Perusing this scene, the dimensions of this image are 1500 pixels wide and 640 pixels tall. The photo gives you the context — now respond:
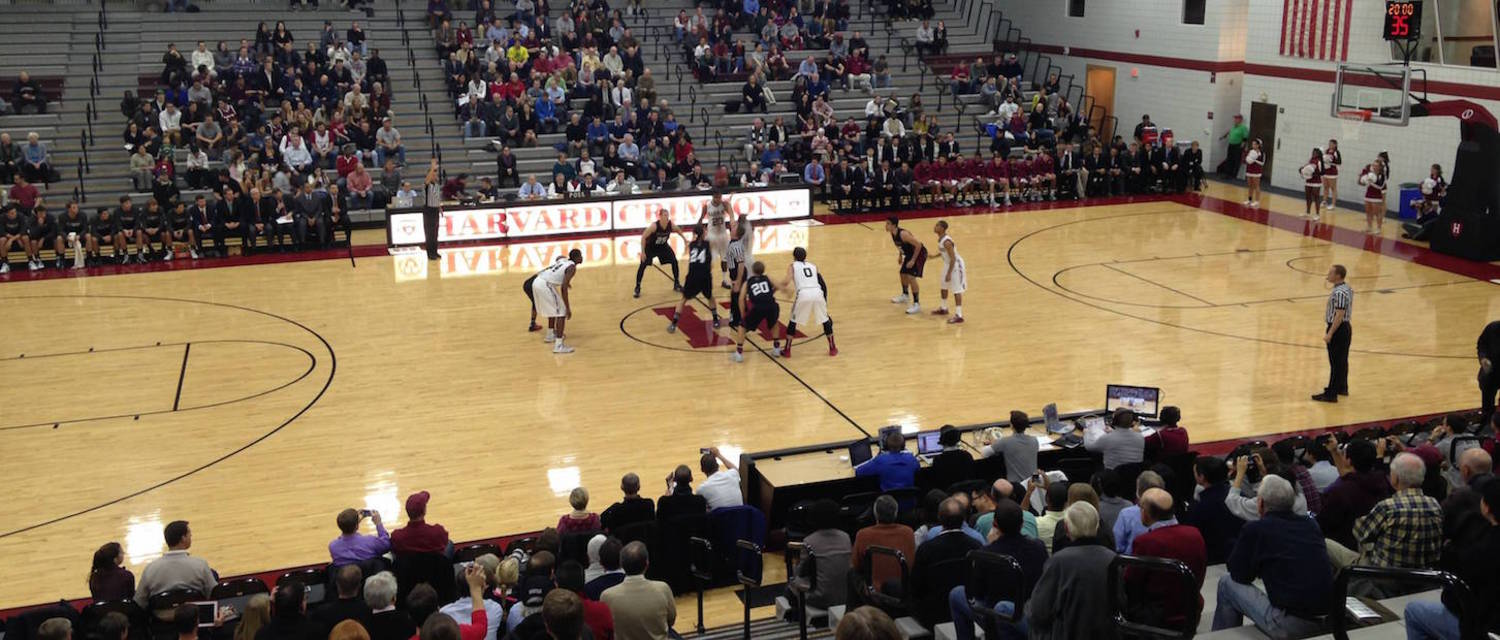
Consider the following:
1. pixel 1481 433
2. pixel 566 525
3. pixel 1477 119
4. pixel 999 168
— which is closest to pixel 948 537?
pixel 566 525

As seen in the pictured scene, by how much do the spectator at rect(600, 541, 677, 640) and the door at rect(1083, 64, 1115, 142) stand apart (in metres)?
30.0

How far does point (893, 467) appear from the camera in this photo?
34.3ft

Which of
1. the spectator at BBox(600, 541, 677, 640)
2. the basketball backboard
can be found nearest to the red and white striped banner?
the basketball backboard

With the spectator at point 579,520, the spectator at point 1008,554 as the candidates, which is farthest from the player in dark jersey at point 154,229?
the spectator at point 1008,554

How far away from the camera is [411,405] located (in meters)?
14.7

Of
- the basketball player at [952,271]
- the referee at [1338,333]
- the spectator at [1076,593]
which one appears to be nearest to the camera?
the spectator at [1076,593]

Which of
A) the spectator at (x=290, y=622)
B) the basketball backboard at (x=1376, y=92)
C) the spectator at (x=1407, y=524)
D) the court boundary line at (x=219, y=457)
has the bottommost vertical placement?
the court boundary line at (x=219, y=457)

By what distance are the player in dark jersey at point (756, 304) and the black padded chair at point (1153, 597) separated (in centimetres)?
961

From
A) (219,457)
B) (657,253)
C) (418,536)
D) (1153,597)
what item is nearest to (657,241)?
(657,253)

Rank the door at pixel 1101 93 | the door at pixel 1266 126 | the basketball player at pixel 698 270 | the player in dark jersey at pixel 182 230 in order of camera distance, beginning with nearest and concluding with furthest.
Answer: the basketball player at pixel 698 270
the player in dark jersey at pixel 182 230
the door at pixel 1266 126
the door at pixel 1101 93

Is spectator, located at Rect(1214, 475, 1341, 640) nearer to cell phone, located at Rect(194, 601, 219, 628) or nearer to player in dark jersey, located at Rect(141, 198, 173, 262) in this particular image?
cell phone, located at Rect(194, 601, 219, 628)

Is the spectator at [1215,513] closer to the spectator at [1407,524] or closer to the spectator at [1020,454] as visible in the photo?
the spectator at [1407,524]

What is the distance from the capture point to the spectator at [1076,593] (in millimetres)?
6273

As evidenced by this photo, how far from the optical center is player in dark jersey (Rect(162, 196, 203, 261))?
23031 mm
